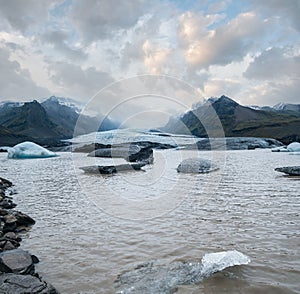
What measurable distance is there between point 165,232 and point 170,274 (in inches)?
122

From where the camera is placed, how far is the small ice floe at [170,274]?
5984mm

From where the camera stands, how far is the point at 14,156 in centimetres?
5009

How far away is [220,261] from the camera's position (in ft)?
22.7

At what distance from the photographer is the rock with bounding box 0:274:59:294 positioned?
5375mm

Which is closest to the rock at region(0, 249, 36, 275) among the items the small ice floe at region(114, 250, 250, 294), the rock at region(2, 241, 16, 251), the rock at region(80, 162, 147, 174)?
the rock at region(2, 241, 16, 251)

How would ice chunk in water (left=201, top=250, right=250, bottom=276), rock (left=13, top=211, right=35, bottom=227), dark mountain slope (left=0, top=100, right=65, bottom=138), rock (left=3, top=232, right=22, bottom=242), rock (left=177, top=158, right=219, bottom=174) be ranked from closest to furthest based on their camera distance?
ice chunk in water (left=201, top=250, right=250, bottom=276)
rock (left=3, top=232, right=22, bottom=242)
rock (left=13, top=211, right=35, bottom=227)
rock (left=177, top=158, right=219, bottom=174)
dark mountain slope (left=0, top=100, right=65, bottom=138)

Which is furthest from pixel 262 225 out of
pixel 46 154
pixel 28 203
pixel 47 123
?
pixel 47 123

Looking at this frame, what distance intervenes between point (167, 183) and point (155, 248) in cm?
1204

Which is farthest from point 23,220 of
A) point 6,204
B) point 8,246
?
point 6,204

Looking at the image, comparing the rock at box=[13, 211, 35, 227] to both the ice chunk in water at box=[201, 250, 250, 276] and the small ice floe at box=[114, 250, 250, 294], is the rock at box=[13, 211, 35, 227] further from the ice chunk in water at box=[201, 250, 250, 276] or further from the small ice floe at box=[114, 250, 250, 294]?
the ice chunk in water at box=[201, 250, 250, 276]

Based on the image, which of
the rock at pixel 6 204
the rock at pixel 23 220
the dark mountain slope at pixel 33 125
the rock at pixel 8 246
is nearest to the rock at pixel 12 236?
the rock at pixel 8 246

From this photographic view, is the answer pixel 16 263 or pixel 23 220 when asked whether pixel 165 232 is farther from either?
pixel 23 220

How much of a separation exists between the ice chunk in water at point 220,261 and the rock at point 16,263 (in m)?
3.85

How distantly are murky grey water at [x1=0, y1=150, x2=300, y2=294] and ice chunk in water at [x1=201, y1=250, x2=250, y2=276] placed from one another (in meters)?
0.16
